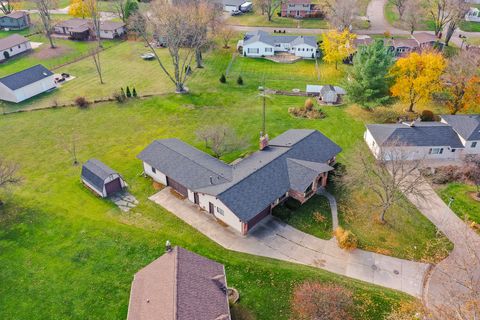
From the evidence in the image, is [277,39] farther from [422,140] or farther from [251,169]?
[251,169]

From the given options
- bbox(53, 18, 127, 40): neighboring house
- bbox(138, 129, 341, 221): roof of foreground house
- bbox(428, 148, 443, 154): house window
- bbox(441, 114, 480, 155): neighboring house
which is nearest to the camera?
bbox(138, 129, 341, 221): roof of foreground house

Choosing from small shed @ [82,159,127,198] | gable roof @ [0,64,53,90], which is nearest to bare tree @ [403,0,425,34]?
gable roof @ [0,64,53,90]

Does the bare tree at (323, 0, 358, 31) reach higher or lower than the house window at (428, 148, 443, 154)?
higher

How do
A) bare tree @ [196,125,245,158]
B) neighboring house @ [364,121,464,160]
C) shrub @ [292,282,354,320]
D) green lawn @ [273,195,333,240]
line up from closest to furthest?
shrub @ [292,282,354,320]
green lawn @ [273,195,333,240]
bare tree @ [196,125,245,158]
neighboring house @ [364,121,464,160]

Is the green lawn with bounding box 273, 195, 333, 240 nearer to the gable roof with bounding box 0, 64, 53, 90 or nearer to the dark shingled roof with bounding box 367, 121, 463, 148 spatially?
the dark shingled roof with bounding box 367, 121, 463, 148

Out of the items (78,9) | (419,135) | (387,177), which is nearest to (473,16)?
(419,135)

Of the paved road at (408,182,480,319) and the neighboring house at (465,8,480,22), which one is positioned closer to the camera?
the paved road at (408,182,480,319)
